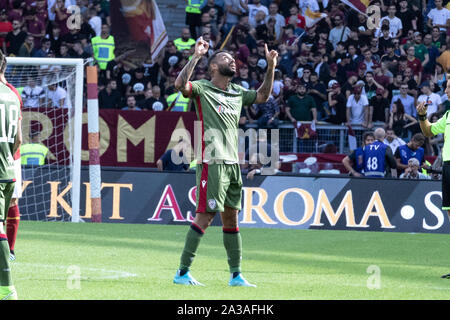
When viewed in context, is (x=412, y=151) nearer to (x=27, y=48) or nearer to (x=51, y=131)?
(x=51, y=131)

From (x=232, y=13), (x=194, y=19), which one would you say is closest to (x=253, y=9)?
(x=232, y=13)

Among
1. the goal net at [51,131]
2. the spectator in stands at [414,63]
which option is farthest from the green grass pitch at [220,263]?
the spectator in stands at [414,63]

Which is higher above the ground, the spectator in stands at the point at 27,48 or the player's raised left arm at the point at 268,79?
the player's raised left arm at the point at 268,79

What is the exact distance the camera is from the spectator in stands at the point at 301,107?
20.6 m

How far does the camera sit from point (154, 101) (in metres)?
21.2

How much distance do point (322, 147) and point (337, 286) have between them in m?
11.0

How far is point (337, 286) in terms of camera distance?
29.3 ft

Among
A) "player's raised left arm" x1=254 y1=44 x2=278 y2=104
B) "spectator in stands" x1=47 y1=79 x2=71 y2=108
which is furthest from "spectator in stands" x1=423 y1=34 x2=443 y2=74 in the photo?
"player's raised left arm" x1=254 y1=44 x2=278 y2=104

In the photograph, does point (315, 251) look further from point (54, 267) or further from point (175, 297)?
point (175, 297)

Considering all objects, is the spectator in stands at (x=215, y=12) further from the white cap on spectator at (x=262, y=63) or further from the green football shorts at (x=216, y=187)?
the green football shorts at (x=216, y=187)

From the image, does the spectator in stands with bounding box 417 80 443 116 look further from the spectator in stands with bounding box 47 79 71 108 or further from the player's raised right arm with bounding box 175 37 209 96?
the player's raised right arm with bounding box 175 37 209 96

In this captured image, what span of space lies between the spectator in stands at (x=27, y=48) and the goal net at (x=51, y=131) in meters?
4.13
